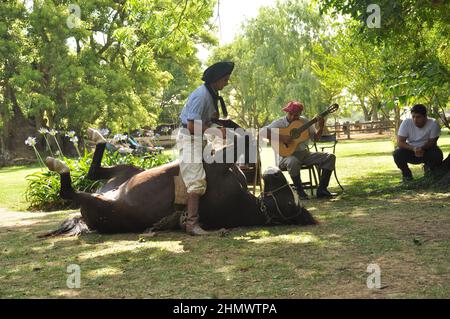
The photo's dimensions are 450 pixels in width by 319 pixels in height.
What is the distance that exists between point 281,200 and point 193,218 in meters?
1.02

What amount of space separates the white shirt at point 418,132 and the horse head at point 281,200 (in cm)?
400

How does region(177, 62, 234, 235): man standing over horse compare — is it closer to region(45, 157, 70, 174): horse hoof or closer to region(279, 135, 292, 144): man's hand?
region(45, 157, 70, 174): horse hoof

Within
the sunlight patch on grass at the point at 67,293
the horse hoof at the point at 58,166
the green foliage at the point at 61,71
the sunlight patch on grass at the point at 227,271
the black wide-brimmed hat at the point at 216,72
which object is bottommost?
the sunlight patch on grass at the point at 67,293

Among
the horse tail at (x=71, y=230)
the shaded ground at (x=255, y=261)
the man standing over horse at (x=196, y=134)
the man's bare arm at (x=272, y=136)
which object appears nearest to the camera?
the shaded ground at (x=255, y=261)

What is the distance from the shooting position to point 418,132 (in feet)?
31.6

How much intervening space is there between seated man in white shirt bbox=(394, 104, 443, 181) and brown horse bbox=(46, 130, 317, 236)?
3890mm

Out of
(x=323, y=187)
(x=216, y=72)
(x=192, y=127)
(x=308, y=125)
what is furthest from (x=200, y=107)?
(x=323, y=187)

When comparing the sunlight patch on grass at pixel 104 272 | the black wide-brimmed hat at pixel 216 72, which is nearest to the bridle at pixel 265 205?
the black wide-brimmed hat at pixel 216 72

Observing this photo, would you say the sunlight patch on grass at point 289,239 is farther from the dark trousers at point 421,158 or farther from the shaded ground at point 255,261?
the dark trousers at point 421,158

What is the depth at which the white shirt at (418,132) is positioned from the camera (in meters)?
9.46

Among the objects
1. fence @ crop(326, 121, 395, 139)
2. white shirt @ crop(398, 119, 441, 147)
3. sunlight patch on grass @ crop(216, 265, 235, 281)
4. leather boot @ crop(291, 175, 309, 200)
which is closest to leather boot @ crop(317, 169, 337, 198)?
leather boot @ crop(291, 175, 309, 200)

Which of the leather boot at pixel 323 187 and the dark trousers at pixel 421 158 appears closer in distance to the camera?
the leather boot at pixel 323 187

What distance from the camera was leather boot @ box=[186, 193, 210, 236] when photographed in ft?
20.3
